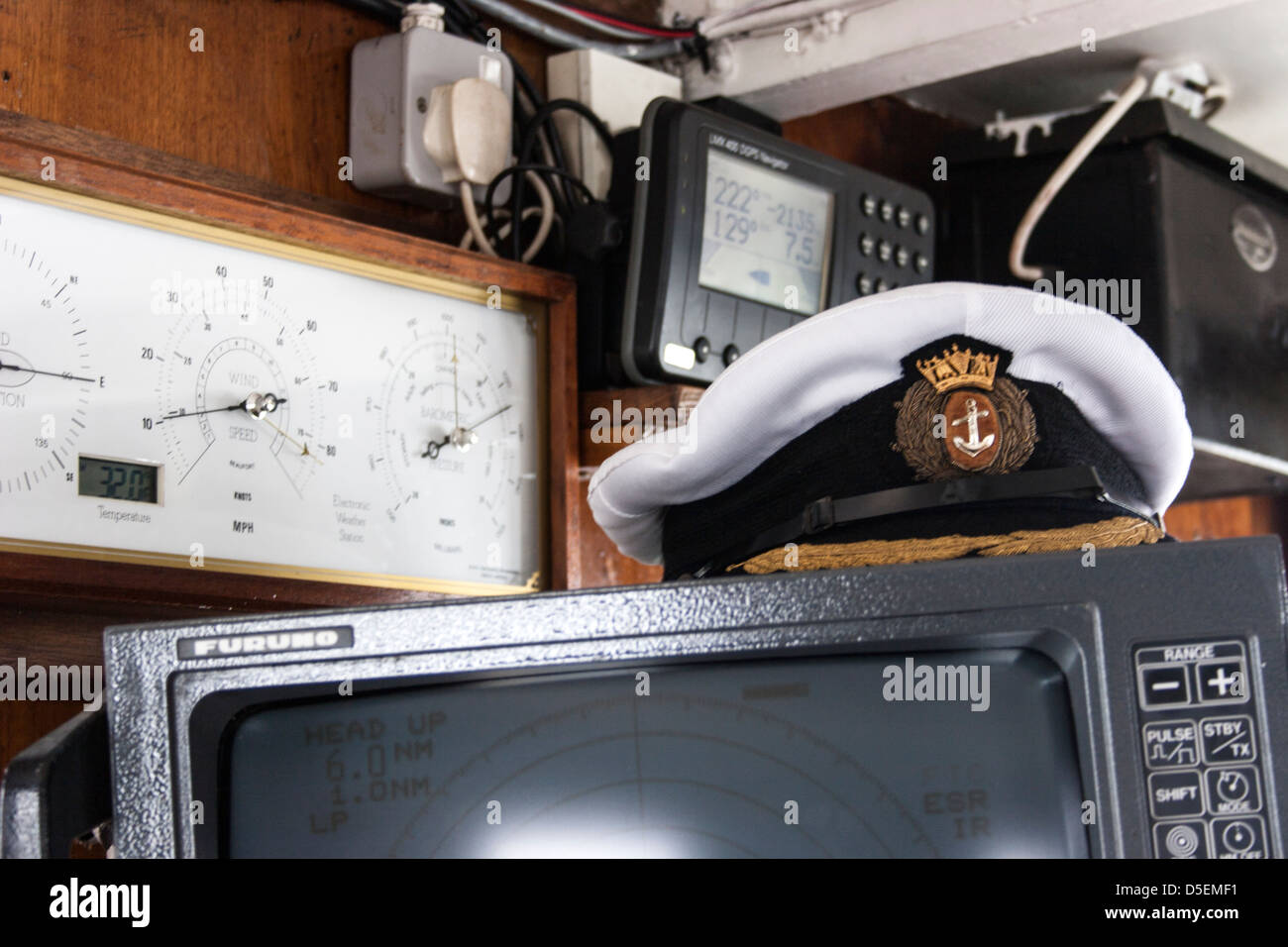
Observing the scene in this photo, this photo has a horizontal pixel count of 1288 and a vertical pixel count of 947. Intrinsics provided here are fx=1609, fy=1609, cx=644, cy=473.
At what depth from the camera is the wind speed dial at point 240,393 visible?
1.11 meters

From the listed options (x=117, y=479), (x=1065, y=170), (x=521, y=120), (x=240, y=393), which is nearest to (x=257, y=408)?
(x=240, y=393)

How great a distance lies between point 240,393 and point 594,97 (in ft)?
1.65

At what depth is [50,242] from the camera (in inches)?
40.9

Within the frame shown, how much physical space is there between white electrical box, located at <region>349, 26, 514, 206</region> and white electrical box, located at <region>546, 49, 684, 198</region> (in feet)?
0.50

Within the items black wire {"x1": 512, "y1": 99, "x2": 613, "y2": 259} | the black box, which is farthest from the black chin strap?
the black box

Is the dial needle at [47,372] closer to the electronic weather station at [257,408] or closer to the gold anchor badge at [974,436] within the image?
the electronic weather station at [257,408]

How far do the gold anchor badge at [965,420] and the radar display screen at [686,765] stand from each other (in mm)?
223

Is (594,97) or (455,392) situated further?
(594,97)

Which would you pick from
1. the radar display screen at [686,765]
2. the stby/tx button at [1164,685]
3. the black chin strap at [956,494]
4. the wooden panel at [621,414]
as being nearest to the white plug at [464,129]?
A: the wooden panel at [621,414]

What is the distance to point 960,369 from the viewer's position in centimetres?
90

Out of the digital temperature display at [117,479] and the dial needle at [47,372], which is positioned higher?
the dial needle at [47,372]

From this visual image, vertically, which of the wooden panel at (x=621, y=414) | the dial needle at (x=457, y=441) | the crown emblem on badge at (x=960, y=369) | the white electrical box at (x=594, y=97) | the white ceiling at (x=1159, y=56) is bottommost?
the crown emblem on badge at (x=960, y=369)

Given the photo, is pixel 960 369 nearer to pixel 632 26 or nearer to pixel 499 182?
pixel 499 182
